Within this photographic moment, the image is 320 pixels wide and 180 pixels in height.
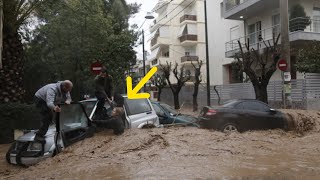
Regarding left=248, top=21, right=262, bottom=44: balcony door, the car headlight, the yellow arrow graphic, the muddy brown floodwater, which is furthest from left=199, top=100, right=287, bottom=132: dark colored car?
left=248, top=21, right=262, bottom=44: balcony door

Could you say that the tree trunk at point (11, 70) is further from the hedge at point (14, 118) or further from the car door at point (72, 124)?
the car door at point (72, 124)

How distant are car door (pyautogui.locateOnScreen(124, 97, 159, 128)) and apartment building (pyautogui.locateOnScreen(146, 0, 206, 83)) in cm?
3708

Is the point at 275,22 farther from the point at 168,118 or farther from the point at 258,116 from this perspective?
the point at 168,118

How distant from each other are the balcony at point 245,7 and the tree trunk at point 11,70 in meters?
16.3

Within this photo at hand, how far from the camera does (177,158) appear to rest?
694cm

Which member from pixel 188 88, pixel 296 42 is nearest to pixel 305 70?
pixel 296 42

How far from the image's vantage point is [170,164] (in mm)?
6504

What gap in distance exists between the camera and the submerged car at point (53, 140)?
6988mm

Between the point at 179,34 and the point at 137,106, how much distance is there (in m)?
43.0

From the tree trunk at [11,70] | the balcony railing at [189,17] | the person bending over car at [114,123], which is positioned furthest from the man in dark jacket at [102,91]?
the balcony railing at [189,17]

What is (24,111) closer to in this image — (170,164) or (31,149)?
(31,149)

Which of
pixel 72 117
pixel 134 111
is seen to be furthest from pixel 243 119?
pixel 72 117

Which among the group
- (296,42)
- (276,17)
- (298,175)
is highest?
(276,17)

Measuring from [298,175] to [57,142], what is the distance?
442 cm
